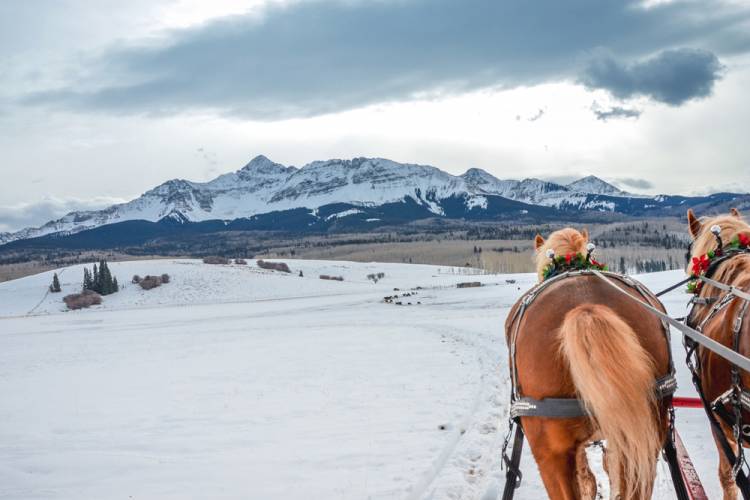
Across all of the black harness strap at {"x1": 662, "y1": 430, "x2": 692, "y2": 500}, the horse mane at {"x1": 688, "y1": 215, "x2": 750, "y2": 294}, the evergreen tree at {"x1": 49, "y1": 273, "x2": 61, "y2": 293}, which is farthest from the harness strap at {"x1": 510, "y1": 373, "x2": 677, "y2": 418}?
the evergreen tree at {"x1": 49, "y1": 273, "x2": 61, "y2": 293}

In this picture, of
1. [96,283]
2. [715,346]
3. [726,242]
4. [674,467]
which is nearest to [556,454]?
[674,467]

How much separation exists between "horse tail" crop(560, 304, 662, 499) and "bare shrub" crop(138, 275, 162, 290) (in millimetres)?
82987

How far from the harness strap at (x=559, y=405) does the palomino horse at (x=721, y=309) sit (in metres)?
0.56

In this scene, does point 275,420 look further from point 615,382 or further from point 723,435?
point 615,382

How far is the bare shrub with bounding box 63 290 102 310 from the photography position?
68750 mm

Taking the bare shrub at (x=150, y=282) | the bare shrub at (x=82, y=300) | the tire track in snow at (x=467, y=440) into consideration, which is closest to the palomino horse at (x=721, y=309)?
the tire track in snow at (x=467, y=440)

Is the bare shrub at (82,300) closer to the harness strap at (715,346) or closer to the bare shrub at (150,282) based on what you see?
the bare shrub at (150,282)

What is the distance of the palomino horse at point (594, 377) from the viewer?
9.92ft

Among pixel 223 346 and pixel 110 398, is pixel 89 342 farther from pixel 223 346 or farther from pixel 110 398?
pixel 110 398

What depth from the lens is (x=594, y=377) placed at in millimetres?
3006

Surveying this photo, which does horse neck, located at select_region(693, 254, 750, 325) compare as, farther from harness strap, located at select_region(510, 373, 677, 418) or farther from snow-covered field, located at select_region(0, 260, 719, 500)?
snow-covered field, located at select_region(0, 260, 719, 500)

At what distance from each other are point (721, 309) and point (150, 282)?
84.0m

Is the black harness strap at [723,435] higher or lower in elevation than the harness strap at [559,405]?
lower

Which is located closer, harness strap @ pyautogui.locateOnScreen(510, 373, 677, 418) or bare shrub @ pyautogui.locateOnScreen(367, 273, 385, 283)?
harness strap @ pyautogui.locateOnScreen(510, 373, 677, 418)
